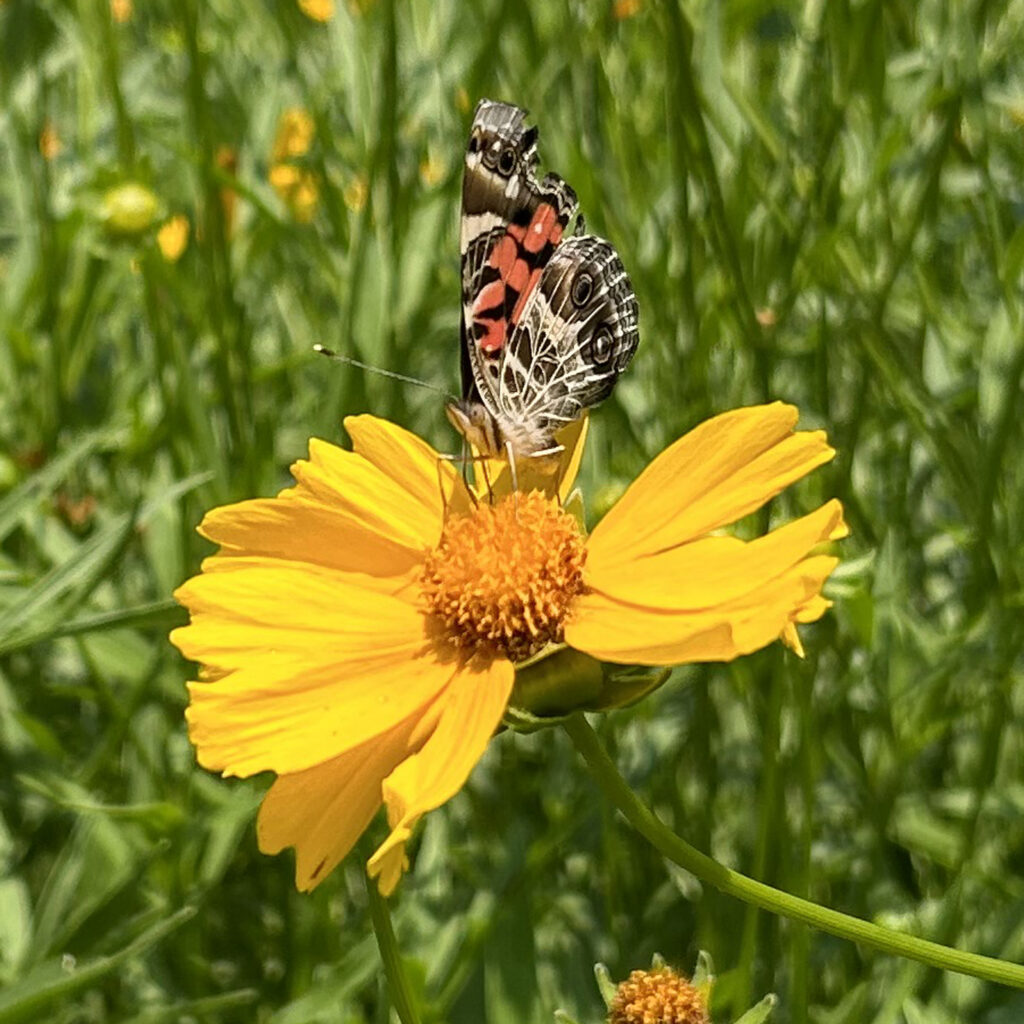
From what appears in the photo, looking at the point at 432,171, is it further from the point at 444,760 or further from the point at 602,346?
the point at 444,760

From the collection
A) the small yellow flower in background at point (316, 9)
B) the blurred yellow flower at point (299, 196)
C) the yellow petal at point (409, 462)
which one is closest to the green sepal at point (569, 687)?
the yellow petal at point (409, 462)

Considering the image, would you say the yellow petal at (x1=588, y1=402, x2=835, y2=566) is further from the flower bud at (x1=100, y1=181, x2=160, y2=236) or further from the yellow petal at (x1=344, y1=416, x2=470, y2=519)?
the flower bud at (x1=100, y1=181, x2=160, y2=236)

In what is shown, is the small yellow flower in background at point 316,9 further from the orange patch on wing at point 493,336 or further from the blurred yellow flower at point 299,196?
the orange patch on wing at point 493,336

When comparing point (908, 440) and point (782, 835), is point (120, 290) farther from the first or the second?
point (782, 835)

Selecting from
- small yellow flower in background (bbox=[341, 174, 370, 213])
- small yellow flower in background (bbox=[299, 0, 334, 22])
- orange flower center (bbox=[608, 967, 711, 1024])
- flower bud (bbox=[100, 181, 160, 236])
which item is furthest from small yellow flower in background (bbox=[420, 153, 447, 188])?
orange flower center (bbox=[608, 967, 711, 1024])

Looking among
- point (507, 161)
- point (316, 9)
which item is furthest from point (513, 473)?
point (316, 9)

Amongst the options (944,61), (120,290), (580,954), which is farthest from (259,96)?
(580,954)
